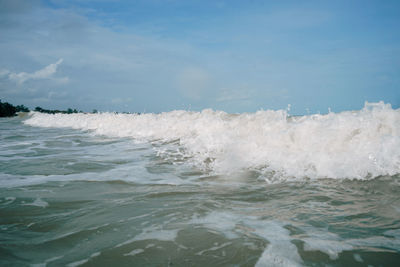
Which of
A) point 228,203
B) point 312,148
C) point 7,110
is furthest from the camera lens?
point 7,110

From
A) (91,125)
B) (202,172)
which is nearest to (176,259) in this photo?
(202,172)

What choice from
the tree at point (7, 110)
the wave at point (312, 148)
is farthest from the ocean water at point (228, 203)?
the tree at point (7, 110)

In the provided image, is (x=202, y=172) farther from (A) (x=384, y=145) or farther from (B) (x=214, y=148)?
(A) (x=384, y=145)

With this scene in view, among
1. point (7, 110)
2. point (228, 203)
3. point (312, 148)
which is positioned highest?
point (7, 110)

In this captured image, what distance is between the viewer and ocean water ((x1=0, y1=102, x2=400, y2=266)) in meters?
1.94

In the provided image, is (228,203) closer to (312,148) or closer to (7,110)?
(312,148)

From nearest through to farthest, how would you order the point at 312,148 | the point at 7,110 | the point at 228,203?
the point at 228,203
the point at 312,148
the point at 7,110

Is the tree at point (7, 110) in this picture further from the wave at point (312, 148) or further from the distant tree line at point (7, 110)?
the wave at point (312, 148)

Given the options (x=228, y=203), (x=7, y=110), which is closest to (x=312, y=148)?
(x=228, y=203)

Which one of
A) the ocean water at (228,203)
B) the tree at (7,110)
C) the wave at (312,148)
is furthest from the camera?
the tree at (7,110)

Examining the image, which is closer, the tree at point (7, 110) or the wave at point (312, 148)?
the wave at point (312, 148)

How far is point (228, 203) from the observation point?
299cm

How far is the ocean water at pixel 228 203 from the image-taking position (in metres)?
1.94

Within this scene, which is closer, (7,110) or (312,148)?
(312,148)
